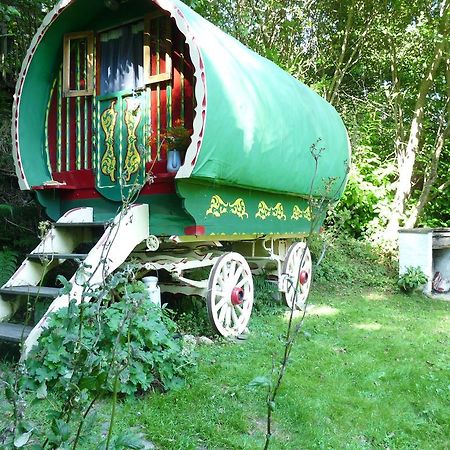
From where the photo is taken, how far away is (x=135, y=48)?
4.84 m

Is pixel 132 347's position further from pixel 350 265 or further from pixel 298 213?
pixel 350 265

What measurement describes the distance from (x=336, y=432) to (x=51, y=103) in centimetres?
434

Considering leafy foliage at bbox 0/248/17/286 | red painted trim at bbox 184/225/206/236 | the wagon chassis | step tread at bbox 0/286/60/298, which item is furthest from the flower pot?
leafy foliage at bbox 0/248/17/286

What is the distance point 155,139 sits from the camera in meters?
4.57

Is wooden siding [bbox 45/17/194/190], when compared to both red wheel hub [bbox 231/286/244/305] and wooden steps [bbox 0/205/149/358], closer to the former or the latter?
wooden steps [bbox 0/205/149/358]

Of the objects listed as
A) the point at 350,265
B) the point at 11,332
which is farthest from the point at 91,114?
the point at 350,265

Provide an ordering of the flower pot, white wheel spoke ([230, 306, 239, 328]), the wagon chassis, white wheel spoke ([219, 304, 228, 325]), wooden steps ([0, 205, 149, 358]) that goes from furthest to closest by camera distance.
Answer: white wheel spoke ([230, 306, 239, 328])
white wheel spoke ([219, 304, 228, 325])
the wagon chassis
the flower pot
wooden steps ([0, 205, 149, 358])

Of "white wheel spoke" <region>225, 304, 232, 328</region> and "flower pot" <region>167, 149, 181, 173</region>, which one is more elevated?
"flower pot" <region>167, 149, 181, 173</region>

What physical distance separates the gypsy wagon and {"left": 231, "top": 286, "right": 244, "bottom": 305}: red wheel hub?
1.1 inches

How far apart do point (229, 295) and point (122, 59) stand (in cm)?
260

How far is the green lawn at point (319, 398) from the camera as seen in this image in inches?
106

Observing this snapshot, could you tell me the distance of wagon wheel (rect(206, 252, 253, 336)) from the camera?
453 centimetres

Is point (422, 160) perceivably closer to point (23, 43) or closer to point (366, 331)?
point (366, 331)

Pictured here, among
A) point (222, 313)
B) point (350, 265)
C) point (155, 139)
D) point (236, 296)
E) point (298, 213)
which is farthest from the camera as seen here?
point (350, 265)
